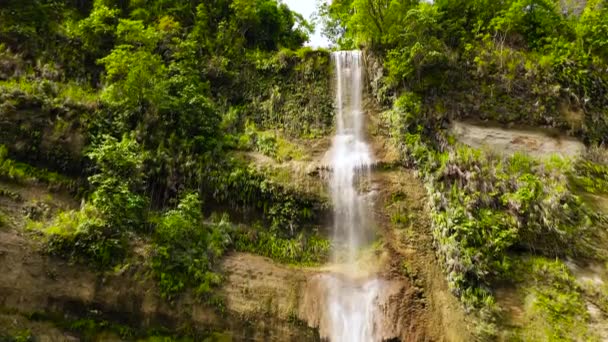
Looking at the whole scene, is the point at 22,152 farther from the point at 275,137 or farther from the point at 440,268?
the point at 440,268

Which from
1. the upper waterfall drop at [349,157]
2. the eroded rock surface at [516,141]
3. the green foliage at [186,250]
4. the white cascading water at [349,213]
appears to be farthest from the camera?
the eroded rock surface at [516,141]

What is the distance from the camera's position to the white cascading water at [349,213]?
35.0 feet

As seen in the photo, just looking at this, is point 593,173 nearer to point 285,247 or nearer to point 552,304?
point 552,304

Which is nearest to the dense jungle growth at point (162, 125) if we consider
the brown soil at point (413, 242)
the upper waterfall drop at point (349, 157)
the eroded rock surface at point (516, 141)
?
the upper waterfall drop at point (349, 157)

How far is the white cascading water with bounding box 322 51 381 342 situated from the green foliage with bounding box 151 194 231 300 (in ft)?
9.97

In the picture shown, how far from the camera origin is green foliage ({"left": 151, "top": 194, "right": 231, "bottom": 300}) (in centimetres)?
1048

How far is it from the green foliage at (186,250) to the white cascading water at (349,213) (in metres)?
3.04

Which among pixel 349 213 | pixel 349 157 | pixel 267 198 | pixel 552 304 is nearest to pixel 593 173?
pixel 552 304

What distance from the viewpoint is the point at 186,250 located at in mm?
11094

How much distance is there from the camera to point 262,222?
12.9 m

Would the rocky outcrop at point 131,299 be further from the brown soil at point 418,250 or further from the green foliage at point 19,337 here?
the brown soil at point 418,250

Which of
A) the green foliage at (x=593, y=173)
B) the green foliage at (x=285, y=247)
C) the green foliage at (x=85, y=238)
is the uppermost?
the green foliage at (x=593, y=173)

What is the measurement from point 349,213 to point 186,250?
15.9 feet

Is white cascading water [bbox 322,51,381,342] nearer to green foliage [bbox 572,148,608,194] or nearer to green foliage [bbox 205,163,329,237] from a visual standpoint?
green foliage [bbox 205,163,329,237]
